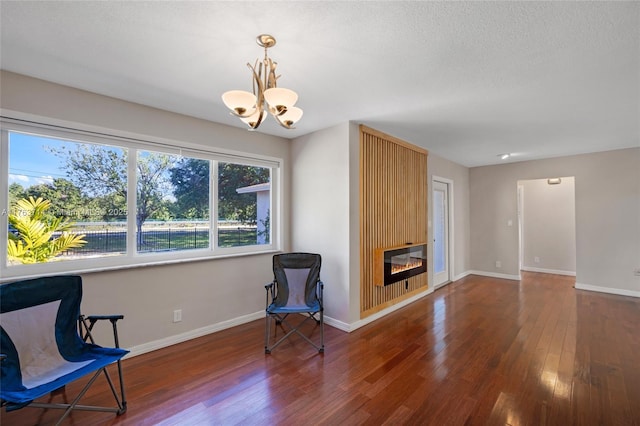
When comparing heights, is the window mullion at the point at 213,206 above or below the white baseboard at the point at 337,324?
above

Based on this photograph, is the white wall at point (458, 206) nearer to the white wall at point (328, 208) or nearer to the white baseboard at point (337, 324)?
the white wall at point (328, 208)

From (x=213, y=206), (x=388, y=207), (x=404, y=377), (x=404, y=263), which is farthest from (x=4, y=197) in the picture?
(x=404, y=263)

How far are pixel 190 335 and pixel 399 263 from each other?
2.83m

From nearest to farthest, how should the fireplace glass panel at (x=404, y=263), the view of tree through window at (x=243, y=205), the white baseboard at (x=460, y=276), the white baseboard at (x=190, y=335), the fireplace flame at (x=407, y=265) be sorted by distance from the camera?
the white baseboard at (x=190, y=335)
the view of tree through window at (x=243, y=205)
the fireplace glass panel at (x=404, y=263)
the fireplace flame at (x=407, y=265)
the white baseboard at (x=460, y=276)

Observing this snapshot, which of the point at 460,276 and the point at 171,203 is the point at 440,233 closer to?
the point at 460,276

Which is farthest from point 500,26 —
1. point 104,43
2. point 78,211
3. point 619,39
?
point 78,211

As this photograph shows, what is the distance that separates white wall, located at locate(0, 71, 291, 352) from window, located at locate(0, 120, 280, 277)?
138 millimetres

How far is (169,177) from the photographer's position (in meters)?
3.16

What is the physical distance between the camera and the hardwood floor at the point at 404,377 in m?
1.92

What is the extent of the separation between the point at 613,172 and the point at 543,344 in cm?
392

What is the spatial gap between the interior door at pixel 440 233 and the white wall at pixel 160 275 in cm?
332

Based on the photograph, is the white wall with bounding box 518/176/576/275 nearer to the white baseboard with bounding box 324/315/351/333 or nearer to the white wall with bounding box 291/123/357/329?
the white wall with bounding box 291/123/357/329

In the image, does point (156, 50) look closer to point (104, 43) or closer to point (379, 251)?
point (104, 43)

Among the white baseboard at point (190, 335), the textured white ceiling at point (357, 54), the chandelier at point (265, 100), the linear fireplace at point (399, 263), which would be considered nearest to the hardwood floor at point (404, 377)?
the white baseboard at point (190, 335)
